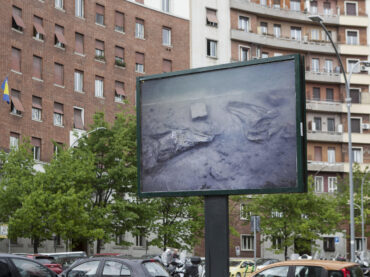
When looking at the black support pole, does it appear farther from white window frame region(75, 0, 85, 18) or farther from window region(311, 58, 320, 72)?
window region(311, 58, 320, 72)

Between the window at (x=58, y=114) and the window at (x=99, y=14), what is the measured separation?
25.5ft

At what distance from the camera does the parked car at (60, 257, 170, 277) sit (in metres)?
15.4

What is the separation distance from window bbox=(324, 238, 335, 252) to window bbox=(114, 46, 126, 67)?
26.4 meters

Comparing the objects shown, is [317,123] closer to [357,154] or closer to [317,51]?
[357,154]

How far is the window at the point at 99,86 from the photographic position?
52656 millimetres

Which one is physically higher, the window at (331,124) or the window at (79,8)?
the window at (79,8)

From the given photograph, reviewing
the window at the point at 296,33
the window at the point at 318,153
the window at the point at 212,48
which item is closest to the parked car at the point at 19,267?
the window at the point at 212,48

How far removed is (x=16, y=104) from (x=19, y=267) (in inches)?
1280

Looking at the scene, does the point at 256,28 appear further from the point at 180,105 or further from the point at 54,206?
the point at 180,105

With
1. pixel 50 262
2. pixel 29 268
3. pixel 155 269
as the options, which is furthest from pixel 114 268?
pixel 50 262

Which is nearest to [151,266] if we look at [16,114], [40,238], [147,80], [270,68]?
[147,80]

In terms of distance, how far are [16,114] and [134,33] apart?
14.5m

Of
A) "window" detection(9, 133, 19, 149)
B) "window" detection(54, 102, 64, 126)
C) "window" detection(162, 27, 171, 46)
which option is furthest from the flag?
"window" detection(162, 27, 171, 46)

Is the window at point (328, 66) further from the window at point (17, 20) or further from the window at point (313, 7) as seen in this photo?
the window at point (17, 20)
